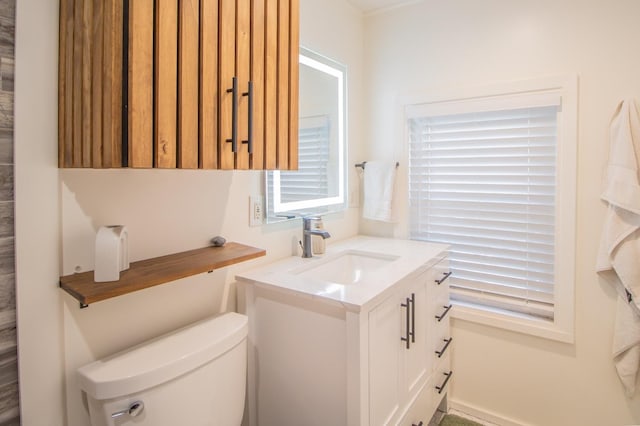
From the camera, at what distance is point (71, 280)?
3.20ft

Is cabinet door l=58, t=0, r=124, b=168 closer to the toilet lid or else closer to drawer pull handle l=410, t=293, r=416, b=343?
the toilet lid

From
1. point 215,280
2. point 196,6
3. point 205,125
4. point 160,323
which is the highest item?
point 196,6

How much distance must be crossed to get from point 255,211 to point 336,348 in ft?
2.23

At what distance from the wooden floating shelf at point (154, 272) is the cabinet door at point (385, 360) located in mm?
488

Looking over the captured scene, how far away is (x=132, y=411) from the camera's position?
93 centimetres

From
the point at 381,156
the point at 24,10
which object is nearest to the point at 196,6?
the point at 24,10

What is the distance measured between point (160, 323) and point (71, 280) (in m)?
0.35

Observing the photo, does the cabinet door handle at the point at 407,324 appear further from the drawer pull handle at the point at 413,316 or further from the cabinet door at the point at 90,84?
the cabinet door at the point at 90,84

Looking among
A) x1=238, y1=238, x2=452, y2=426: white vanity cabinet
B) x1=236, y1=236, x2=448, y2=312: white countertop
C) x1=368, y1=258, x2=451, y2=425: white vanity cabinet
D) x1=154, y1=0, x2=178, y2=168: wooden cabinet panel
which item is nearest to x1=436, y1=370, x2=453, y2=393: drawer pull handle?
x1=368, y1=258, x2=451, y2=425: white vanity cabinet

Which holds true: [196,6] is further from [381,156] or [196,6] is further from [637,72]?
[637,72]

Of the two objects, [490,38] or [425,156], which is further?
[425,156]

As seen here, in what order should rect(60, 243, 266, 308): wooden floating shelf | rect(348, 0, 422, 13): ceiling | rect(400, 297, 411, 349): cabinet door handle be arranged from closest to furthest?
rect(60, 243, 266, 308): wooden floating shelf → rect(400, 297, 411, 349): cabinet door handle → rect(348, 0, 422, 13): ceiling

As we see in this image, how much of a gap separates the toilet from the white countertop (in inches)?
9.3

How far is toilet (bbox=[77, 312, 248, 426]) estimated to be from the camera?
36.4 inches
